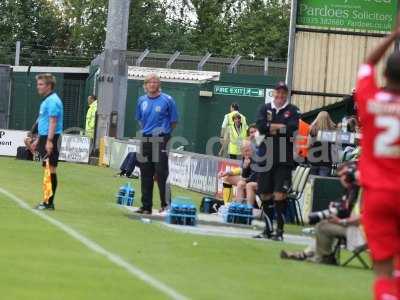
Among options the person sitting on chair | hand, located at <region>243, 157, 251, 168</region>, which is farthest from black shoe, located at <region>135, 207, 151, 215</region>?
hand, located at <region>243, 157, 251, 168</region>

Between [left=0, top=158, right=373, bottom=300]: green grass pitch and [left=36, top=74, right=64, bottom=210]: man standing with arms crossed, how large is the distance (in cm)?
52

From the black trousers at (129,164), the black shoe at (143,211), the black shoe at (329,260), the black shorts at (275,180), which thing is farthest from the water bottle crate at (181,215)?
the black trousers at (129,164)

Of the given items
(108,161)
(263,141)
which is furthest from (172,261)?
(108,161)

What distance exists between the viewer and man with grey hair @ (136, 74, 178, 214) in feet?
55.4

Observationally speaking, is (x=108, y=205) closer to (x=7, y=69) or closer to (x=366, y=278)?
(x=366, y=278)

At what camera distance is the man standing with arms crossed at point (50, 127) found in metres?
16.1

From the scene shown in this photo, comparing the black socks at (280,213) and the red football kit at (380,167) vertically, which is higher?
the red football kit at (380,167)

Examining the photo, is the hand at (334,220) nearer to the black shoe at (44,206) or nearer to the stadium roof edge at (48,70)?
the black shoe at (44,206)

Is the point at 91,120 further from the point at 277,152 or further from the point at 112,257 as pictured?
the point at 112,257

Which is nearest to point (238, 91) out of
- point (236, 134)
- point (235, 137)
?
point (236, 134)

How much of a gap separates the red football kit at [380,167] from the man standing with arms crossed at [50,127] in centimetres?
875

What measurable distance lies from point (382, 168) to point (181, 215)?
25.6 feet

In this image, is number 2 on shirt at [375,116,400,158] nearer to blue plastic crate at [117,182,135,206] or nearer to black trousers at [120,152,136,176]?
blue plastic crate at [117,182,135,206]

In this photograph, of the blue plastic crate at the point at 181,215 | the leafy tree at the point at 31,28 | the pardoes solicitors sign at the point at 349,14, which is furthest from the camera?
the leafy tree at the point at 31,28
